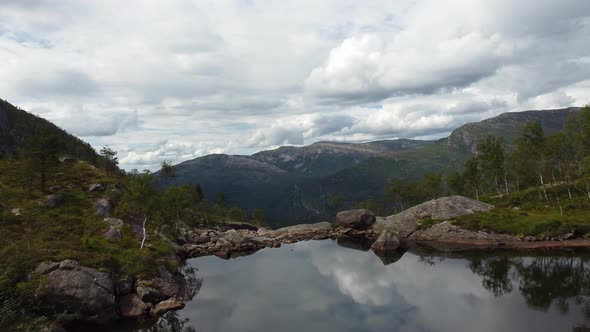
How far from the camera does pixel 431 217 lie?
399 feet

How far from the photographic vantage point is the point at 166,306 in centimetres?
6175

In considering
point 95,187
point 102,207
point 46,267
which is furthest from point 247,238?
point 46,267

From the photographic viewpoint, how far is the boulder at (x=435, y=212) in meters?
120

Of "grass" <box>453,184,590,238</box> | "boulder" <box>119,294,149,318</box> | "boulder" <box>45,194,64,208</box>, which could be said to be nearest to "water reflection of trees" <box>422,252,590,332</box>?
"grass" <box>453,184,590,238</box>

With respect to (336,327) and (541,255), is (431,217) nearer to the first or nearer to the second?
(541,255)

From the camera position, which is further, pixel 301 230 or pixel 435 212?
pixel 301 230

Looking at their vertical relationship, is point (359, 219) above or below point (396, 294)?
above

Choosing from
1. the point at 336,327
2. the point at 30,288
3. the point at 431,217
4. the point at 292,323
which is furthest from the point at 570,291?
the point at 30,288

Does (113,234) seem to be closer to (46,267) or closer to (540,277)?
(46,267)

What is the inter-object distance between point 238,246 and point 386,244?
48.5m

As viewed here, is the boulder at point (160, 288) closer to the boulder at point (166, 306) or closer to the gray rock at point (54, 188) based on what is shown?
the boulder at point (166, 306)

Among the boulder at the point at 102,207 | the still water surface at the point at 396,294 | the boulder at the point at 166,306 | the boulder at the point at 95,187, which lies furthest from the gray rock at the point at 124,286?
the boulder at the point at 95,187

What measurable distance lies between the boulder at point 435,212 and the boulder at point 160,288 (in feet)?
241

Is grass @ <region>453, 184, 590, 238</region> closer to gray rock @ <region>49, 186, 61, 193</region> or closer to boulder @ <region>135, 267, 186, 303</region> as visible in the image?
boulder @ <region>135, 267, 186, 303</region>
